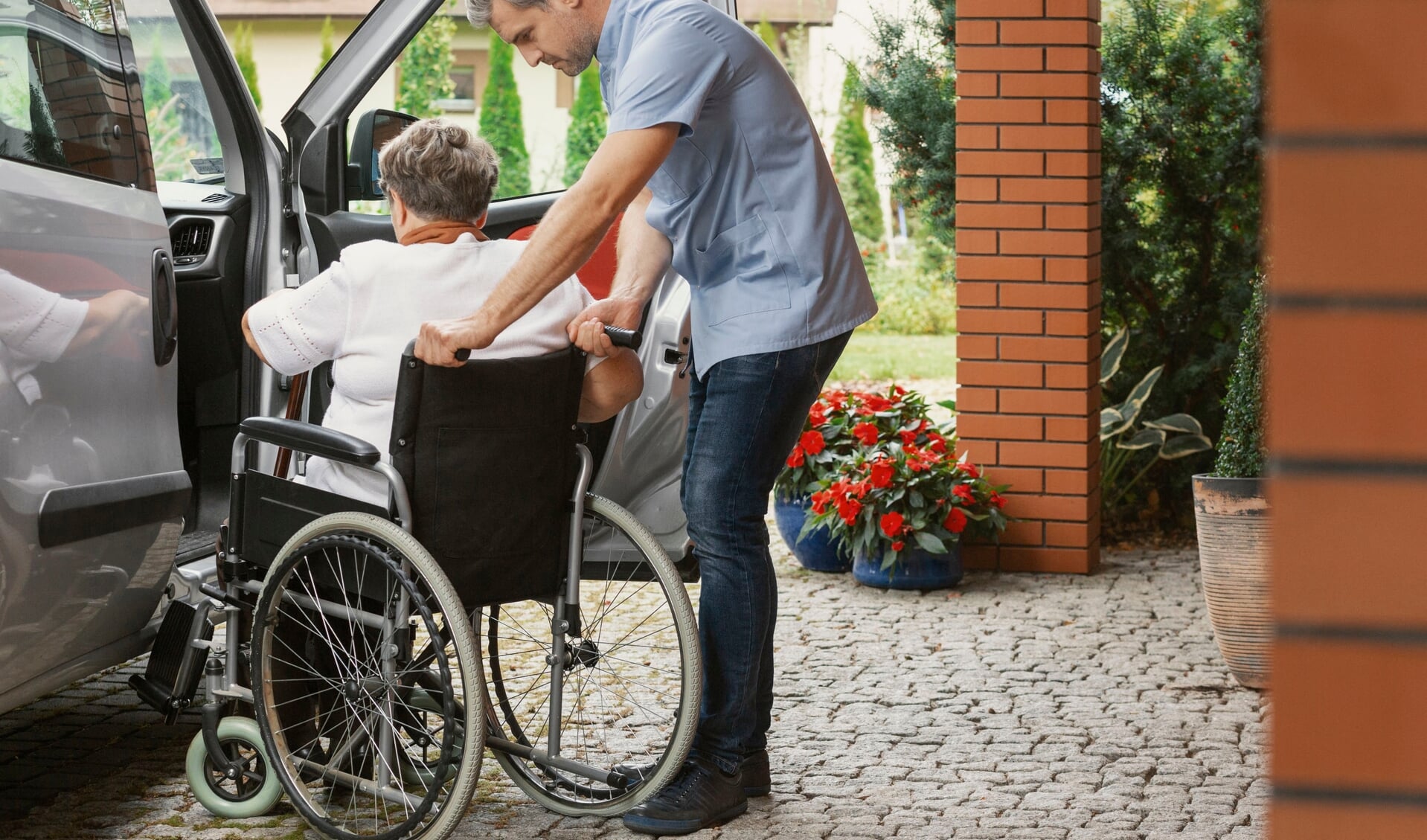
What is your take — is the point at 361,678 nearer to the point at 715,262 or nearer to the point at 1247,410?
the point at 715,262

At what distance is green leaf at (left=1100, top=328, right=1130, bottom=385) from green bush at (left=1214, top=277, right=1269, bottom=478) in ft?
5.00

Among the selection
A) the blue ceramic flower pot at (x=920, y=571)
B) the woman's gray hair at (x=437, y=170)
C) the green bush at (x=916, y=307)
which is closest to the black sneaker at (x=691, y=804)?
the woman's gray hair at (x=437, y=170)

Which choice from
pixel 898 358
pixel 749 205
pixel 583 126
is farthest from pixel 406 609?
pixel 583 126

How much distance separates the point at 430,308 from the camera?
2828 millimetres

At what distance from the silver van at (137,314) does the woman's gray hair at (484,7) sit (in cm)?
68

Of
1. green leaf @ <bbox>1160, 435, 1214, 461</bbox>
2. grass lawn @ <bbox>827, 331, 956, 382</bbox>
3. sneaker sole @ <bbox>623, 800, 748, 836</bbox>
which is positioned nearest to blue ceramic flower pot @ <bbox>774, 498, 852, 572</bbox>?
green leaf @ <bbox>1160, 435, 1214, 461</bbox>

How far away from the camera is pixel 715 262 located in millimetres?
2951

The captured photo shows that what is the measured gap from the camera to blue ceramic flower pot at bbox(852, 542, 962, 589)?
5.13 meters

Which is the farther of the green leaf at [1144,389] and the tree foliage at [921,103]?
the tree foliage at [921,103]

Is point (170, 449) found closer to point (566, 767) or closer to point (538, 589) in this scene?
point (538, 589)

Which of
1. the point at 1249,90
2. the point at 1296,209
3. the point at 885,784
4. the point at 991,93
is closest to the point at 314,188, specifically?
the point at 885,784

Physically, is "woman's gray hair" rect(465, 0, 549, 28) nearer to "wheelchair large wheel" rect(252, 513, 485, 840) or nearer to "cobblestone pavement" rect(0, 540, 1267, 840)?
"wheelchair large wheel" rect(252, 513, 485, 840)

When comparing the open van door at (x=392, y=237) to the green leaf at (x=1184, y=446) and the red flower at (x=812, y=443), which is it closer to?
the red flower at (x=812, y=443)

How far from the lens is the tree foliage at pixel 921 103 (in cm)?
632
